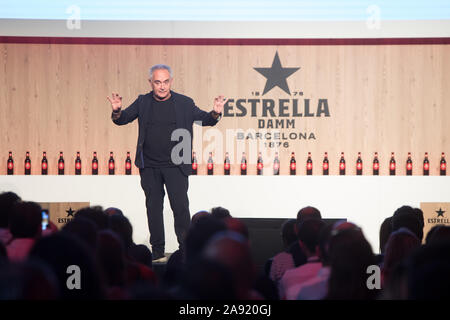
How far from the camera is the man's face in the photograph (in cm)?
560

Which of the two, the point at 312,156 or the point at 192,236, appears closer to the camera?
the point at 192,236

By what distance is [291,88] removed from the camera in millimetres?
7941

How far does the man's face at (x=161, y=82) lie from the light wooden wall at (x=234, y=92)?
223 centimetres

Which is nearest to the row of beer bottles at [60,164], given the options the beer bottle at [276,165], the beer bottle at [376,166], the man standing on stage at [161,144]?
the beer bottle at [276,165]

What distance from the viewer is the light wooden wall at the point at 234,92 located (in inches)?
308

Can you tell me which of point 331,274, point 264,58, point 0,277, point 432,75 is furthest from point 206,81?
point 0,277

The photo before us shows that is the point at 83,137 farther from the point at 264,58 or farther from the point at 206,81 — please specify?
the point at 264,58

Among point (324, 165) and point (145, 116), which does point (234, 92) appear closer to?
point (324, 165)

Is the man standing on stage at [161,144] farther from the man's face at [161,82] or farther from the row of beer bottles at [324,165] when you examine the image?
the row of beer bottles at [324,165]

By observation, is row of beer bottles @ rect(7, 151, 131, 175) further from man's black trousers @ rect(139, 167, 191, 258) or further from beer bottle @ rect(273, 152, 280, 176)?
man's black trousers @ rect(139, 167, 191, 258)

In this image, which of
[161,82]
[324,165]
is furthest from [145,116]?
[324,165]

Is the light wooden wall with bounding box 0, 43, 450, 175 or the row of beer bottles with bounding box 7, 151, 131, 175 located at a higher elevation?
the light wooden wall with bounding box 0, 43, 450, 175

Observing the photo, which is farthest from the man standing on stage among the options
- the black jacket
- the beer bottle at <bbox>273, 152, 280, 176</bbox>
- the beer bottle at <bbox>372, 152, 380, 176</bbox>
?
the beer bottle at <bbox>372, 152, 380, 176</bbox>

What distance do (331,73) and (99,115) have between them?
2.80 meters
